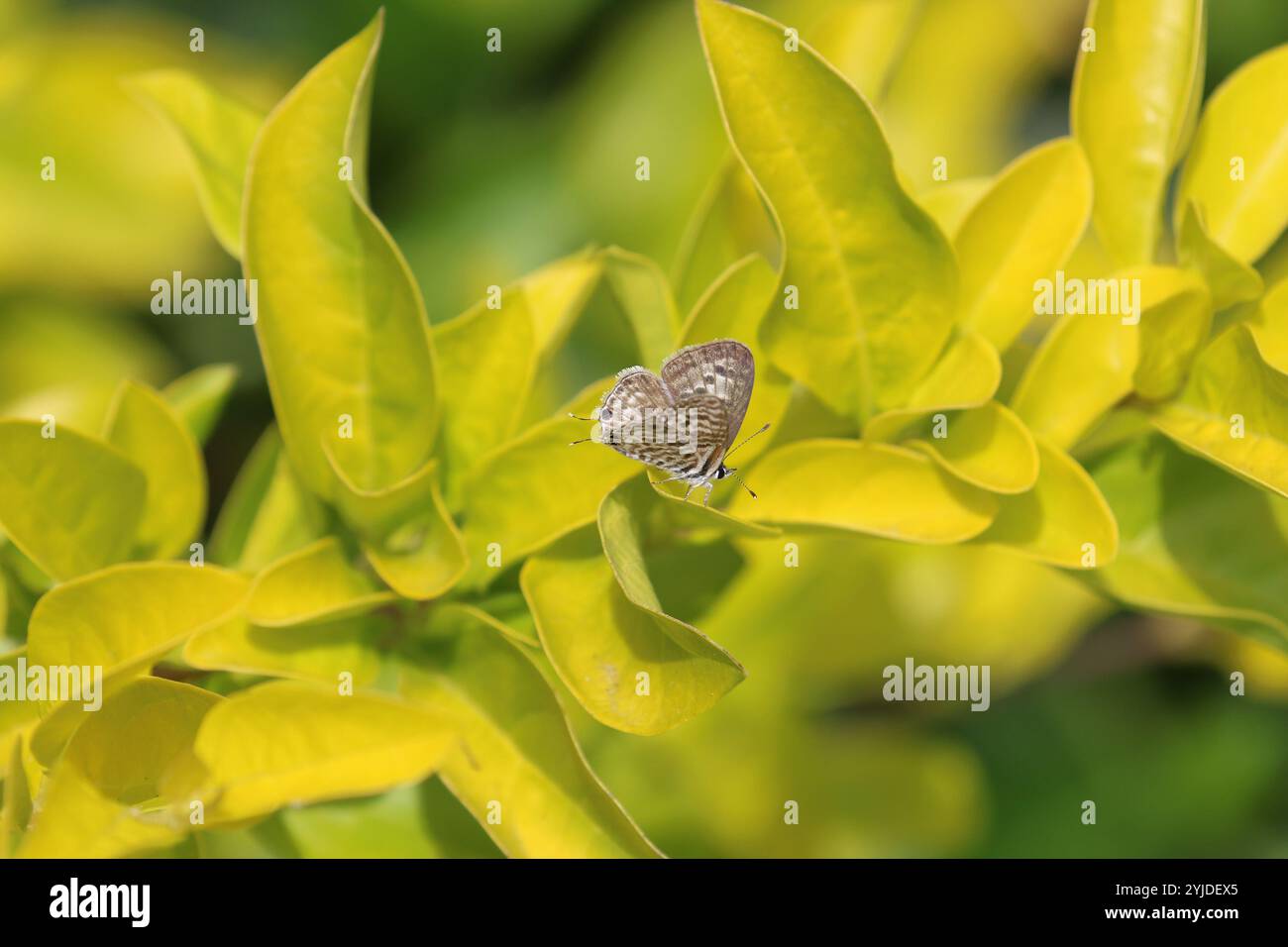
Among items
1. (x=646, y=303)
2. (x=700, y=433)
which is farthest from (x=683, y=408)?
(x=646, y=303)

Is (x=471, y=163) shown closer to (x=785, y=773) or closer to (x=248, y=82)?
(x=248, y=82)

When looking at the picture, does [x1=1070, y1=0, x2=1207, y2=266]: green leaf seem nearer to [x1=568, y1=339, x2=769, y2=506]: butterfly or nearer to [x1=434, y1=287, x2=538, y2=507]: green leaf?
[x1=568, y1=339, x2=769, y2=506]: butterfly

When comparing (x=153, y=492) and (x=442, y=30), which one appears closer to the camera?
(x=153, y=492)

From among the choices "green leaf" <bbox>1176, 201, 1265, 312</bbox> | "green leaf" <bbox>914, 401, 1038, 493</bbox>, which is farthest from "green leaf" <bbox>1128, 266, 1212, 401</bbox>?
"green leaf" <bbox>914, 401, 1038, 493</bbox>

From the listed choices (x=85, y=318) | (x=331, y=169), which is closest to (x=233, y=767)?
(x=331, y=169)

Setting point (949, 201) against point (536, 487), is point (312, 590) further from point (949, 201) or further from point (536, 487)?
point (949, 201)

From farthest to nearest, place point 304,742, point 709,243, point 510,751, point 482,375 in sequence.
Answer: point 709,243, point 482,375, point 510,751, point 304,742
